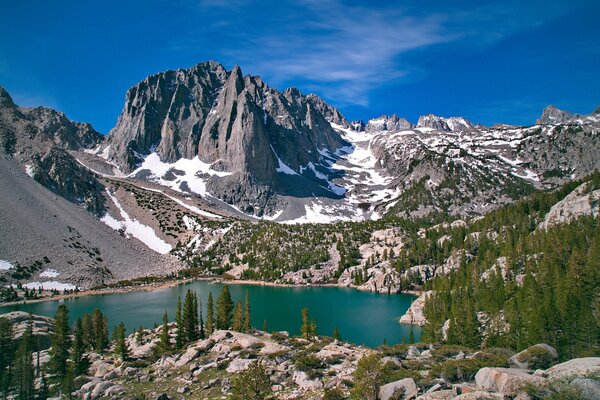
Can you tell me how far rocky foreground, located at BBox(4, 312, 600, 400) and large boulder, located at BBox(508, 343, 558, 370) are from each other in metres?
0.07

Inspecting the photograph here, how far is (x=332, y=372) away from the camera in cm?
3712

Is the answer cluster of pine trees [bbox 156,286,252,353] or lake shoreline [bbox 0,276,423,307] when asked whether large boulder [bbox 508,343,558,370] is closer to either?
cluster of pine trees [bbox 156,286,252,353]

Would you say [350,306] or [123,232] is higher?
[123,232]

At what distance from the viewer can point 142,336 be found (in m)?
69.1

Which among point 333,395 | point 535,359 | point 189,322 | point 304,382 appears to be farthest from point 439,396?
point 189,322

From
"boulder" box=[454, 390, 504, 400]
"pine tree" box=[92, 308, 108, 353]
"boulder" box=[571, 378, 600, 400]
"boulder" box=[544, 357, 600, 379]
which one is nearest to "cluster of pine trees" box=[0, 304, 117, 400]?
"pine tree" box=[92, 308, 108, 353]

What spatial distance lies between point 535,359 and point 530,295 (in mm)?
37654

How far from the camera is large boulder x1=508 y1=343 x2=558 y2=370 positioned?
3300 cm

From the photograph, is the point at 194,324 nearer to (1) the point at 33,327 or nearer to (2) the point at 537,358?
(1) the point at 33,327

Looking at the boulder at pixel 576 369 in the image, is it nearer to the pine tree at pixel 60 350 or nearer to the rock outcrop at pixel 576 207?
the pine tree at pixel 60 350

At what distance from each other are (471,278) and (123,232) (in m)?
146

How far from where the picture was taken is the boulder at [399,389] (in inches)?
1040

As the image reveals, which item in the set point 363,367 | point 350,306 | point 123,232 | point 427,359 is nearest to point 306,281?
point 350,306

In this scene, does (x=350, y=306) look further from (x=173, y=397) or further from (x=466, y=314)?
(x=173, y=397)
